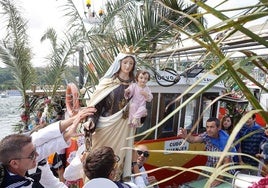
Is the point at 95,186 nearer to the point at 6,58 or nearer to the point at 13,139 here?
the point at 13,139

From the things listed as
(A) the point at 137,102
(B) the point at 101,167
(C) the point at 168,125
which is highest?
(A) the point at 137,102

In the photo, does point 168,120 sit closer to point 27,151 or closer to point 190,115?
point 190,115

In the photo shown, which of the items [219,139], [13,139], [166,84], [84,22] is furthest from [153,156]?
[13,139]

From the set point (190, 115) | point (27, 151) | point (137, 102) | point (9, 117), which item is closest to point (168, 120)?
point (190, 115)

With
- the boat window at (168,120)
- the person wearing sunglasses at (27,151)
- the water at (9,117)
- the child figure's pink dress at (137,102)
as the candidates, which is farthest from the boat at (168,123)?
the water at (9,117)

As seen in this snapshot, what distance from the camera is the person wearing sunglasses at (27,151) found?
5.50ft

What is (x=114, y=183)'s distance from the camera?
6.00 feet

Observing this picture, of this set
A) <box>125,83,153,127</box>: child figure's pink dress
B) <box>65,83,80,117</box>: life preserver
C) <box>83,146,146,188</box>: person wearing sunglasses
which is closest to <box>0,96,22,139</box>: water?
<box>65,83,80,117</box>: life preserver

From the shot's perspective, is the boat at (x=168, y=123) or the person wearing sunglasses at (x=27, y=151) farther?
the boat at (x=168, y=123)

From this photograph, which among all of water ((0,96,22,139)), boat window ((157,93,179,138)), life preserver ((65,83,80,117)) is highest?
life preserver ((65,83,80,117))

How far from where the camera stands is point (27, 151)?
1766mm

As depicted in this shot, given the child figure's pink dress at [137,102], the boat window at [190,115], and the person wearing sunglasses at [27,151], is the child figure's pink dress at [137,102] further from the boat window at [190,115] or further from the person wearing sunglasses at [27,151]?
the boat window at [190,115]

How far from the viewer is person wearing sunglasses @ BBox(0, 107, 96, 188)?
1.68m

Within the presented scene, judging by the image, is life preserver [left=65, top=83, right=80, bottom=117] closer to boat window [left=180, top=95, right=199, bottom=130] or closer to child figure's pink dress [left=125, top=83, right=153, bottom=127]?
child figure's pink dress [left=125, top=83, right=153, bottom=127]
